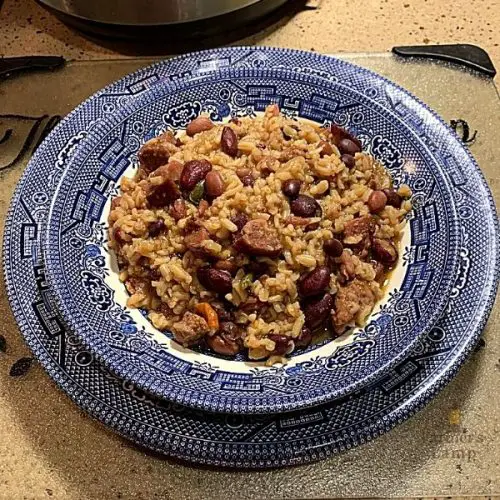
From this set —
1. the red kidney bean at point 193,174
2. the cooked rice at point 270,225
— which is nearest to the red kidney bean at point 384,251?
the cooked rice at point 270,225

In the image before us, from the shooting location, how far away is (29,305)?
1588mm

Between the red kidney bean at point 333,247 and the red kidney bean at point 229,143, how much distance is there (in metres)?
0.32

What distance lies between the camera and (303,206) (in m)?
1.51

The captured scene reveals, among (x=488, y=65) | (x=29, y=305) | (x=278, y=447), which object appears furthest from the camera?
(x=488, y=65)

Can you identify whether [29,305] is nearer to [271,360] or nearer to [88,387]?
[88,387]

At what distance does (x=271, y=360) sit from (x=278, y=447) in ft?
0.62

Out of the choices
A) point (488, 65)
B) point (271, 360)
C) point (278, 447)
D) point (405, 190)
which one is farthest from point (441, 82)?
point (278, 447)

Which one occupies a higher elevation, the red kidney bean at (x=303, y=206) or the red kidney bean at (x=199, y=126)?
the red kidney bean at (x=199, y=126)

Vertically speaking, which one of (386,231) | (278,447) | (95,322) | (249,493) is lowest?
(249,493)

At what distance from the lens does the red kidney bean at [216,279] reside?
1458mm

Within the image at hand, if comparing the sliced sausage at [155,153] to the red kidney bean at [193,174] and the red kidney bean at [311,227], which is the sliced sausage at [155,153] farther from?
the red kidney bean at [311,227]

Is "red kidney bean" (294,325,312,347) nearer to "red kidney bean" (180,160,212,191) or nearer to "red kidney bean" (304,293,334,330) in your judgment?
"red kidney bean" (304,293,334,330)

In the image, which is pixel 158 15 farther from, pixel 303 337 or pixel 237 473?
pixel 237 473

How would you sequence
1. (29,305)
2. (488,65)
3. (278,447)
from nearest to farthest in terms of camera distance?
(278,447), (29,305), (488,65)
